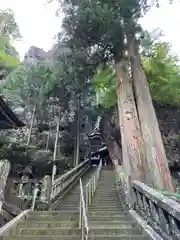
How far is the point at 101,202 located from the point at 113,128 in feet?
33.4

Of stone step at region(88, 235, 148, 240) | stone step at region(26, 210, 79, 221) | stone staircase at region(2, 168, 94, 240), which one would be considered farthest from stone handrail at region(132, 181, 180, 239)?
stone step at region(26, 210, 79, 221)

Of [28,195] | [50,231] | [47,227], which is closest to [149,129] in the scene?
[47,227]

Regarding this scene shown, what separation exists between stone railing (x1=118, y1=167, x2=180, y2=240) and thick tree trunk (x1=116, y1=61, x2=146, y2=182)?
1714mm

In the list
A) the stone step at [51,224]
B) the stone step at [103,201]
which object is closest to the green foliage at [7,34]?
the stone step at [103,201]

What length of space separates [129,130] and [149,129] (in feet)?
2.30

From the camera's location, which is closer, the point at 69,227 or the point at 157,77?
the point at 69,227

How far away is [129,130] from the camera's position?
8023 mm

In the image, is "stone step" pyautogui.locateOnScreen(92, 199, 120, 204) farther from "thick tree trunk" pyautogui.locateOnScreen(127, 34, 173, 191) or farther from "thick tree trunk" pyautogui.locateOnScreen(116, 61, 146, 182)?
"thick tree trunk" pyautogui.locateOnScreen(127, 34, 173, 191)

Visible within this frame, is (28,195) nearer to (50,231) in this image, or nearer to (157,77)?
(50,231)

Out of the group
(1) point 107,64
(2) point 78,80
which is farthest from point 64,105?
(1) point 107,64

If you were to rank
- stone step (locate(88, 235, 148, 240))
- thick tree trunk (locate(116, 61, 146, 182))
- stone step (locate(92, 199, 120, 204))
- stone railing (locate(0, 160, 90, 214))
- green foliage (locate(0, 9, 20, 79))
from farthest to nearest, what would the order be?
green foliage (locate(0, 9, 20, 79)), stone step (locate(92, 199, 120, 204)), thick tree trunk (locate(116, 61, 146, 182)), stone railing (locate(0, 160, 90, 214)), stone step (locate(88, 235, 148, 240))

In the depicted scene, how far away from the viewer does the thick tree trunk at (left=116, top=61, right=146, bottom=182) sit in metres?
7.40

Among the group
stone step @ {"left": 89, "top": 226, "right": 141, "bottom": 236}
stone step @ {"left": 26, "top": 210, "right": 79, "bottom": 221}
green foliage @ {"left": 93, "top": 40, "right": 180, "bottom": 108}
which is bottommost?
stone step @ {"left": 89, "top": 226, "right": 141, "bottom": 236}

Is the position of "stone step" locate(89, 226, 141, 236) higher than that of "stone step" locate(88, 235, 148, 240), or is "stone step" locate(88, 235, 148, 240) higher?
"stone step" locate(89, 226, 141, 236)
